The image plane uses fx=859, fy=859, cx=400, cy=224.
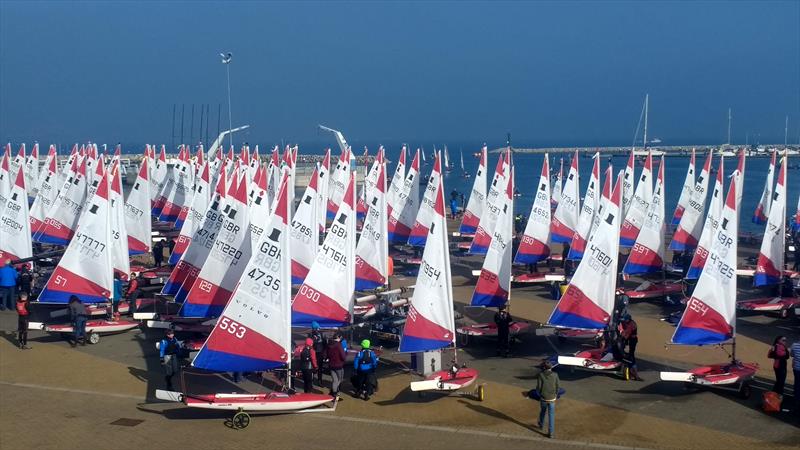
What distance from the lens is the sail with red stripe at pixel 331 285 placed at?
688 inches

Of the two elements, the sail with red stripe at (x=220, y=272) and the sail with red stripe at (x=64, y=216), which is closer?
the sail with red stripe at (x=220, y=272)

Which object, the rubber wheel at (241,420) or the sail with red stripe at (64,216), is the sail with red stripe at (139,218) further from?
the rubber wheel at (241,420)

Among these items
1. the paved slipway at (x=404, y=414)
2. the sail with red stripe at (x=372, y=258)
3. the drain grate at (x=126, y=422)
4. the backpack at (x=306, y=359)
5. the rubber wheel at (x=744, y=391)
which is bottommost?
the drain grate at (x=126, y=422)

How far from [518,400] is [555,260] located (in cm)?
1576

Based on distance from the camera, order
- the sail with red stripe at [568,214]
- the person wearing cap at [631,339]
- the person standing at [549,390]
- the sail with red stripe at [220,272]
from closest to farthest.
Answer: the person standing at [549,390]
the person wearing cap at [631,339]
the sail with red stripe at [220,272]
the sail with red stripe at [568,214]

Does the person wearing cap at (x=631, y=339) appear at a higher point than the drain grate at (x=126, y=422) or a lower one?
higher

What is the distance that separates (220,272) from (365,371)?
5018 millimetres

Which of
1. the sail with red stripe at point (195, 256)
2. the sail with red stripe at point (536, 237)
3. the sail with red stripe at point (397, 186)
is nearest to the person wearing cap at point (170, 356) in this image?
the sail with red stripe at point (195, 256)

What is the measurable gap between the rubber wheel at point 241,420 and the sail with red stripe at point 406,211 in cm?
1884

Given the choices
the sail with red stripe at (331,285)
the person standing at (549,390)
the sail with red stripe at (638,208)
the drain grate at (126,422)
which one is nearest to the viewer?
the person standing at (549,390)

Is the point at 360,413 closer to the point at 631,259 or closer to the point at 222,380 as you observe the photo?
the point at 222,380

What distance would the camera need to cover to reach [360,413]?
1420 cm

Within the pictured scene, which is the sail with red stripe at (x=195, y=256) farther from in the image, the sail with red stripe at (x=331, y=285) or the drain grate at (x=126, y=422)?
the drain grate at (x=126, y=422)

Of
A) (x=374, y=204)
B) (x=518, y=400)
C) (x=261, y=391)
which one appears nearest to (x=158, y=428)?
(x=261, y=391)
